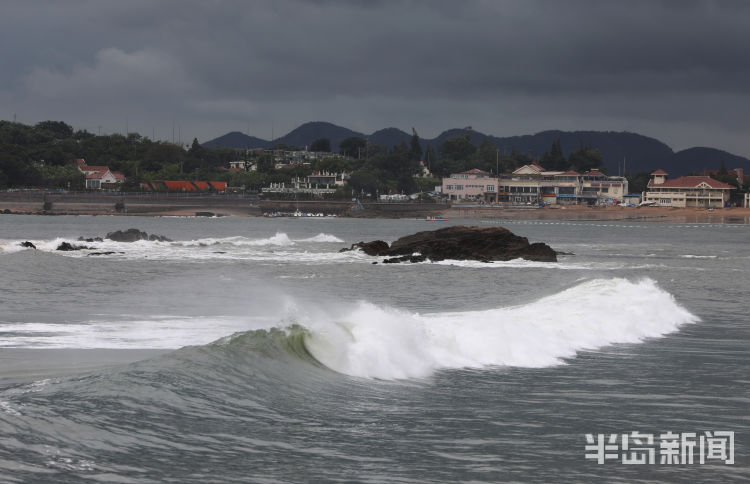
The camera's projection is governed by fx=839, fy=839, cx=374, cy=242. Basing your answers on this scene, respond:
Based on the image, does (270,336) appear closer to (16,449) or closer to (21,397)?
(21,397)

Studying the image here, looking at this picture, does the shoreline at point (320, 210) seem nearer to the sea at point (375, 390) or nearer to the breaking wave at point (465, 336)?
the breaking wave at point (465, 336)

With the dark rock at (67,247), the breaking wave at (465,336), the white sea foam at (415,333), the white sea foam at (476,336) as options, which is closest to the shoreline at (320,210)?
the dark rock at (67,247)

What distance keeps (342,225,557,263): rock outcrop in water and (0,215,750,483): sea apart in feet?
71.6

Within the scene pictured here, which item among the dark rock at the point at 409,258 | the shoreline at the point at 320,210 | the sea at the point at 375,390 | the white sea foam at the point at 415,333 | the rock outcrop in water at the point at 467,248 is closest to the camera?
the sea at the point at 375,390

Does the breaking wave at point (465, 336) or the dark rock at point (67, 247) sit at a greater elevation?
the breaking wave at point (465, 336)

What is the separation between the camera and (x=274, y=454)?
8.59 meters

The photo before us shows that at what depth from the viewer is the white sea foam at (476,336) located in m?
13.9

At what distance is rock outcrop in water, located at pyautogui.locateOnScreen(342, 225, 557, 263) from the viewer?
1893 inches

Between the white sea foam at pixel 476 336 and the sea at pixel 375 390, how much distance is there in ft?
0.17

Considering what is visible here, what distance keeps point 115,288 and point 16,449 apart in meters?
21.4

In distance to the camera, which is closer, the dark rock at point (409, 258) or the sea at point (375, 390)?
the sea at point (375, 390)

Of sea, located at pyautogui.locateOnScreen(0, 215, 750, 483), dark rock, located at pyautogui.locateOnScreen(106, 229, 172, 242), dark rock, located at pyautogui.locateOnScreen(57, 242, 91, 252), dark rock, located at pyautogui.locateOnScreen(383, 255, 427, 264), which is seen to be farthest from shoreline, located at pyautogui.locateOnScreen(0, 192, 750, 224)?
sea, located at pyautogui.locateOnScreen(0, 215, 750, 483)

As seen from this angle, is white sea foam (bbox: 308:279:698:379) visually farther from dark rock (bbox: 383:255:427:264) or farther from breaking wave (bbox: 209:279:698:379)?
dark rock (bbox: 383:255:427:264)

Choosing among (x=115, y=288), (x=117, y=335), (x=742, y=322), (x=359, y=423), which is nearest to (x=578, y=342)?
(x=742, y=322)
